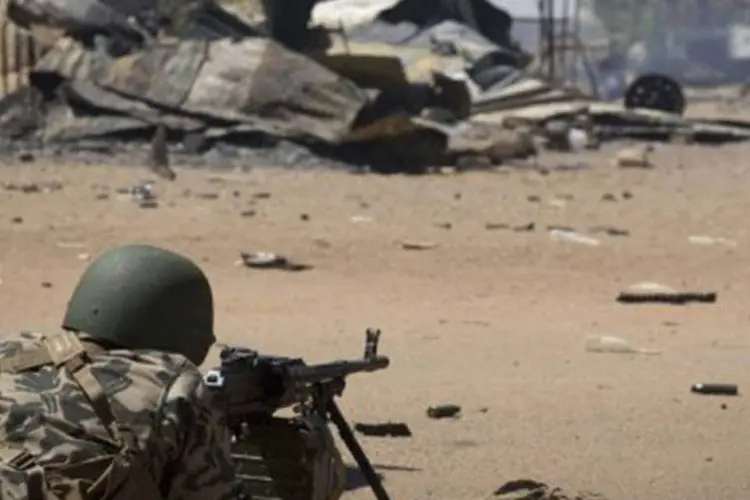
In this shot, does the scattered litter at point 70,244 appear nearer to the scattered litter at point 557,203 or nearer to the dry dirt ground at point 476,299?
the dry dirt ground at point 476,299

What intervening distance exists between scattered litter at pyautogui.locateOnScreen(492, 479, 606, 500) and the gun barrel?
46.7 inches

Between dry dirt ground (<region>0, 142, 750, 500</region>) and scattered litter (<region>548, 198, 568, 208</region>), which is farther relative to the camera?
scattered litter (<region>548, 198, 568, 208</region>)

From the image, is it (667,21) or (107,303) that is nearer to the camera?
(107,303)

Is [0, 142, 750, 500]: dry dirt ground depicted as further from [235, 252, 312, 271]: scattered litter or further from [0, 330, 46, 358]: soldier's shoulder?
[0, 330, 46, 358]: soldier's shoulder

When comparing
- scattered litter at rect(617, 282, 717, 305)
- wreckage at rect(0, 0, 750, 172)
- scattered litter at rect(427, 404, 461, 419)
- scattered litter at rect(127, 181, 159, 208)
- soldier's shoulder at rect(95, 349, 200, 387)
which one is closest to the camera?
soldier's shoulder at rect(95, 349, 200, 387)

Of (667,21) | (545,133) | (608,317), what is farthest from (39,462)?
(667,21)

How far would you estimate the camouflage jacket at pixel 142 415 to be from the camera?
11.3ft

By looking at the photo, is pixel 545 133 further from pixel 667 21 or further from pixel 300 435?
pixel 667 21

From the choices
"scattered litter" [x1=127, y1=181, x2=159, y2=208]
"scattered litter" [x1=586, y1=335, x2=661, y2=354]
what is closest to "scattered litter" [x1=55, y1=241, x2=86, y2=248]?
"scattered litter" [x1=127, y1=181, x2=159, y2=208]

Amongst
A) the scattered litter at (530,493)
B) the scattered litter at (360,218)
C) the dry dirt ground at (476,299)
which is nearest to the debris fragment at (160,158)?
the dry dirt ground at (476,299)

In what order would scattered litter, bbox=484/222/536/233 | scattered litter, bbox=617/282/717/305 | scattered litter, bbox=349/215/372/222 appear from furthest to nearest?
scattered litter, bbox=349/215/372/222 < scattered litter, bbox=484/222/536/233 < scattered litter, bbox=617/282/717/305

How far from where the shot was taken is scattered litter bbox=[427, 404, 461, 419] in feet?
25.8

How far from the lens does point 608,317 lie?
1095 centimetres

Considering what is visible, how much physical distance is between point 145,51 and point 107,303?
18581 millimetres
